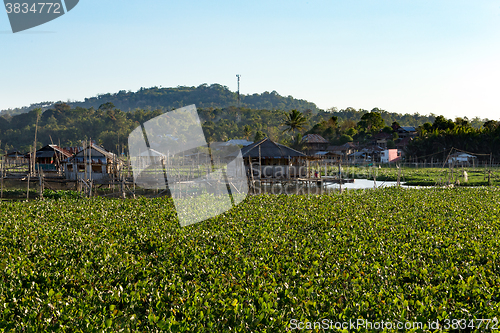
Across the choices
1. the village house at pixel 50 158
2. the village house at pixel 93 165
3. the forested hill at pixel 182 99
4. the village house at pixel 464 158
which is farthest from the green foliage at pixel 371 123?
the forested hill at pixel 182 99

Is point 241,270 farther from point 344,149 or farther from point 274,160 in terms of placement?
point 344,149

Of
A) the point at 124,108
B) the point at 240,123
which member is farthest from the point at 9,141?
the point at 124,108

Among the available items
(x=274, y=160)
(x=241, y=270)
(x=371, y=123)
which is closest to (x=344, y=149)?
(x=371, y=123)

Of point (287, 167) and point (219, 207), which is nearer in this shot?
point (219, 207)

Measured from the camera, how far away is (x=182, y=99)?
15638cm

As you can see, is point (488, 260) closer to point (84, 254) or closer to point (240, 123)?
point (84, 254)

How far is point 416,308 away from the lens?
489 centimetres

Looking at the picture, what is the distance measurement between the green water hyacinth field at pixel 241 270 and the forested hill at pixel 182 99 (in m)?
138

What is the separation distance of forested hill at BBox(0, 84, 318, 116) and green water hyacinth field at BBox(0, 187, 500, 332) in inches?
5413

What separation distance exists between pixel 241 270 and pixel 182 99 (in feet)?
512

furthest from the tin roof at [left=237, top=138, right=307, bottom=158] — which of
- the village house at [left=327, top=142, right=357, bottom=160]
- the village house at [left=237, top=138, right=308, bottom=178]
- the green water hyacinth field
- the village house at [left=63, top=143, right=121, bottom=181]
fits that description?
the village house at [left=327, top=142, right=357, bottom=160]

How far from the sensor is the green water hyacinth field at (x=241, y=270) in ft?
15.5

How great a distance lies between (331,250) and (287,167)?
19020 mm

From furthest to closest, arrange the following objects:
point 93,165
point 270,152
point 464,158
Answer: point 464,158 < point 93,165 < point 270,152
